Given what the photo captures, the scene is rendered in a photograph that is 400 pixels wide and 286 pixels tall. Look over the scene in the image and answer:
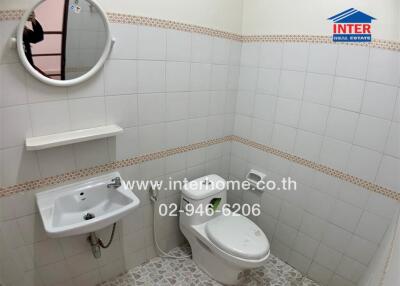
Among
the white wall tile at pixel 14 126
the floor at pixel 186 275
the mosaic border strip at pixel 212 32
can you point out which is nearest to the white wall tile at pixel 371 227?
the floor at pixel 186 275

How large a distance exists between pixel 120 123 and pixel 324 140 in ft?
4.26

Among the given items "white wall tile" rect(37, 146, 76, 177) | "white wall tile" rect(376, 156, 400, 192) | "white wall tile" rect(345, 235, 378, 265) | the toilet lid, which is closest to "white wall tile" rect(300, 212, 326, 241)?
"white wall tile" rect(345, 235, 378, 265)

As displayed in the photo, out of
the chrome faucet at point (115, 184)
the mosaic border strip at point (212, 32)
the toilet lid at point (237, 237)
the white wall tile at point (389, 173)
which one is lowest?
the toilet lid at point (237, 237)

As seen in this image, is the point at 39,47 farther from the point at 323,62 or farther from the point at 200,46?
the point at 323,62

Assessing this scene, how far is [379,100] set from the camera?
1.44 meters

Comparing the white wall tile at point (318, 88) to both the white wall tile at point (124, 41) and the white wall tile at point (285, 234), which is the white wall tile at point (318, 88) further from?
the white wall tile at point (124, 41)

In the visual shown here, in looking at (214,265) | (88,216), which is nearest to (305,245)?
(214,265)

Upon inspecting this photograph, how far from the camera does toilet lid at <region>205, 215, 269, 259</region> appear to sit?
1643 millimetres

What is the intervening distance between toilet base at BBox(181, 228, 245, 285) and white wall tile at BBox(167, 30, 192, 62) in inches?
49.9

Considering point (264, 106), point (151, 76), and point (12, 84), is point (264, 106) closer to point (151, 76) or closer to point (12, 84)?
point (151, 76)

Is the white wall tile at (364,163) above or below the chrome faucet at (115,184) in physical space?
above

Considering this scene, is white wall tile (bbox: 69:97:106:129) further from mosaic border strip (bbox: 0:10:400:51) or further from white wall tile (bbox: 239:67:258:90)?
white wall tile (bbox: 239:67:258:90)

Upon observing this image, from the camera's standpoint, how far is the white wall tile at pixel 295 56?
5.53 feet

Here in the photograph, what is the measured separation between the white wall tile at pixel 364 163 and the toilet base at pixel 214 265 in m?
0.97
